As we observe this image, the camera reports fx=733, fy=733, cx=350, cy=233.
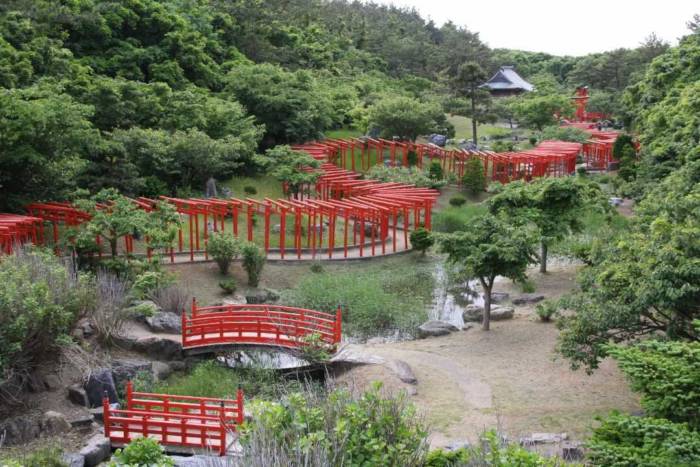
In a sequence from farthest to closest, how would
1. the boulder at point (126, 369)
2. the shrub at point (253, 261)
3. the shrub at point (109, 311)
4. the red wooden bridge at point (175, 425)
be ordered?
the shrub at point (253, 261) < the shrub at point (109, 311) < the boulder at point (126, 369) < the red wooden bridge at point (175, 425)

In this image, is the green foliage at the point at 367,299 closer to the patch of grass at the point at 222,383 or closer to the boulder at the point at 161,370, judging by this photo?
the patch of grass at the point at 222,383

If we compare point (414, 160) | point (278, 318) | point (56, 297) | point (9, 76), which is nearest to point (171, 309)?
point (278, 318)

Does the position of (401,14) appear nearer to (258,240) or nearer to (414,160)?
(414,160)

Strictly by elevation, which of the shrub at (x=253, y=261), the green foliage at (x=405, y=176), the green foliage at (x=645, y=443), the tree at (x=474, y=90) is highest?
the tree at (x=474, y=90)

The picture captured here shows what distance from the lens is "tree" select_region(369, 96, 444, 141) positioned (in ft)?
134

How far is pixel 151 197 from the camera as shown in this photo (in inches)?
1123

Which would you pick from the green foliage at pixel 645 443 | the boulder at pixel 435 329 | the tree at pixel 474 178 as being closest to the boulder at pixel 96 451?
the green foliage at pixel 645 443

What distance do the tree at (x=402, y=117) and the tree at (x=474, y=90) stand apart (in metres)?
3.36

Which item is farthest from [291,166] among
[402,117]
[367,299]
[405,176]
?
[402,117]

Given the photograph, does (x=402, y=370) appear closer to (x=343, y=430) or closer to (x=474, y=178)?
(x=343, y=430)

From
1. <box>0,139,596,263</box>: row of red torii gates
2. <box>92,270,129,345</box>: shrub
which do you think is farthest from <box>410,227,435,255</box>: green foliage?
<box>92,270,129,345</box>: shrub

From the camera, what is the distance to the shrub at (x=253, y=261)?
22828 mm

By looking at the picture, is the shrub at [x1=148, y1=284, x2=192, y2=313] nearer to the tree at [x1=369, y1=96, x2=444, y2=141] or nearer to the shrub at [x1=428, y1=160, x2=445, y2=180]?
the shrub at [x1=428, y1=160, x2=445, y2=180]

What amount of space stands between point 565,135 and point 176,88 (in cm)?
2541
